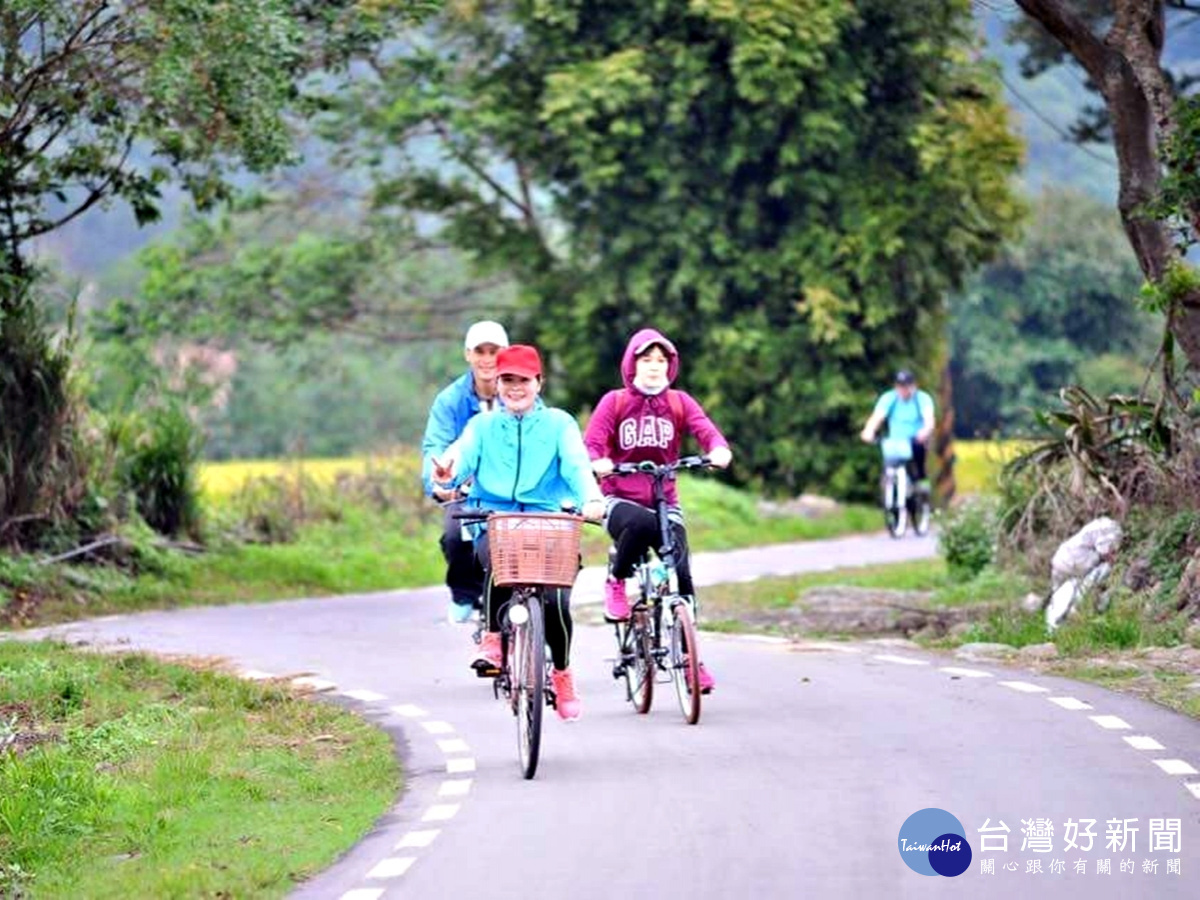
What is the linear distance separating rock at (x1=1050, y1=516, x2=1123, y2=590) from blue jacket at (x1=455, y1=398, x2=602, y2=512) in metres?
7.56

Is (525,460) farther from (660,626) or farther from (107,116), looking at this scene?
(107,116)

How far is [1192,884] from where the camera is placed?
9.52m

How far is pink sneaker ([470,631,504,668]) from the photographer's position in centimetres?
1365

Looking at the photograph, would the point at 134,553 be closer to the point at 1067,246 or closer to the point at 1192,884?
the point at 1192,884

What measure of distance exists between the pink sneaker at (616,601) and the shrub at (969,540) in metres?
9.93

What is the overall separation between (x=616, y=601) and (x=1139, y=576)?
18.3 feet

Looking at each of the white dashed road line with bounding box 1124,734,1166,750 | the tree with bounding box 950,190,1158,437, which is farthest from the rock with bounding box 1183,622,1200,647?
the tree with bounding box 950,190,1158,437

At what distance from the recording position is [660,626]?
564 inches

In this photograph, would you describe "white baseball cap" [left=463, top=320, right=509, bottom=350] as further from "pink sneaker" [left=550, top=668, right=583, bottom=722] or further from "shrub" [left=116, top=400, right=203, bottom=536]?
"shrub" [left=116, top=400, right=203, bottom=536]

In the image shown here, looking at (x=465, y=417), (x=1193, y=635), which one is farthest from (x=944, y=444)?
(x=465, y=417)

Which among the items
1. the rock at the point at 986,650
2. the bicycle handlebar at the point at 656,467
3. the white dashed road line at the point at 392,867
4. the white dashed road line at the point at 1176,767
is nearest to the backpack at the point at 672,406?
the bicycle handlebar at the point at 656,467

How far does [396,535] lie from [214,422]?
134 ft

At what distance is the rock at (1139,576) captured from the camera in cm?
1892

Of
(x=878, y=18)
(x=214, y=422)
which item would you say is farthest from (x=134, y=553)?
(x=214, y=422)
